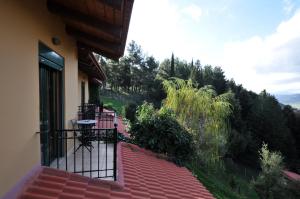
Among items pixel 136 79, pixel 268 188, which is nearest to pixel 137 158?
pixel 268 188

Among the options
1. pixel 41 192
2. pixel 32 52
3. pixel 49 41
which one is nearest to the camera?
pixel 41 192

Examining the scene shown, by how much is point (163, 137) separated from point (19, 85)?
583 cm

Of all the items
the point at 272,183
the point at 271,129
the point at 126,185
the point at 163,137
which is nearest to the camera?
the point at 126,185

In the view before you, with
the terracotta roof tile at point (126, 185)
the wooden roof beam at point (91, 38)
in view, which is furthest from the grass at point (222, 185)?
the wooden roof beam at point (91, 38)

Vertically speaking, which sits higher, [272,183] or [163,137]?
[163,137]

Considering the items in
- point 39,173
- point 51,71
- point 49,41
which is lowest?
point 39,173

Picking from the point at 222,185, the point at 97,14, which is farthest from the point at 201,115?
the point at 97,14

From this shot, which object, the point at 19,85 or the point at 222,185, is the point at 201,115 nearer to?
the point at 222,185

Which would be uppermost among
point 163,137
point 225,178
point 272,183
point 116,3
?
point 116,3

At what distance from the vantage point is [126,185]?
5.22m

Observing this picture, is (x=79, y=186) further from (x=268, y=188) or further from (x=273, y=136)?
(x=273, y=136)

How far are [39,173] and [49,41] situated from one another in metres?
2.48

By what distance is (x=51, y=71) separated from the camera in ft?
21.3

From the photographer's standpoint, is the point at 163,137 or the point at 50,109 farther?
the point at 163,137
